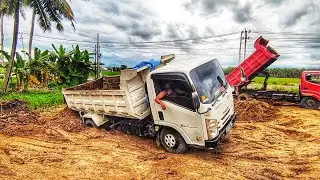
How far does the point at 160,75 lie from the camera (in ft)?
26.0

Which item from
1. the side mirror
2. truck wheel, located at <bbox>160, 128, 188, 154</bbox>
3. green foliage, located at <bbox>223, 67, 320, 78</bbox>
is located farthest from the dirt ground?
green foliage, located at <bbox>223, 67, 320, 78</bbox>

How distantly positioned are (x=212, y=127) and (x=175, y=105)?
1.03m

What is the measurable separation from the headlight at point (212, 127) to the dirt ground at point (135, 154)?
2.26 feet

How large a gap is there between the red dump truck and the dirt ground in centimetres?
444

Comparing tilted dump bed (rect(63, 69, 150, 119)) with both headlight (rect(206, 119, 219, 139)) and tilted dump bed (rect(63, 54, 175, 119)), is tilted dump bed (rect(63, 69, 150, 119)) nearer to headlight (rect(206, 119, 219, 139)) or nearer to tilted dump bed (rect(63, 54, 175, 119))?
tilted dump bed (rect(63, 54, 175, 119))

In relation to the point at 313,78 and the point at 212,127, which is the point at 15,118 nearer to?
the point at 212,127

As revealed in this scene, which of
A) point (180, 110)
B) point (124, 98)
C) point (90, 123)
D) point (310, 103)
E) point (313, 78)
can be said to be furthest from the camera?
point (310, 103)

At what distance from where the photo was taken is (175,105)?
25.6 feet

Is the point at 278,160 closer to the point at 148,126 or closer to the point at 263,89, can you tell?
the point at 148,126

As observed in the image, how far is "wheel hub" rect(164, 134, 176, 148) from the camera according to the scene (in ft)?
27.0

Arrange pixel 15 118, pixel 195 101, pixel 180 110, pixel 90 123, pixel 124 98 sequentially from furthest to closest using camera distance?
pixel 15 118 → pixel 90 123 → pixel 124 98 → pixel 180 110 → pixel 195 101

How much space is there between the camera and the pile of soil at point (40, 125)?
9.89m

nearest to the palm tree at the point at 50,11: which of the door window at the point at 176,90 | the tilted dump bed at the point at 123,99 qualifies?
the tilted dump bed at the point at 123,99

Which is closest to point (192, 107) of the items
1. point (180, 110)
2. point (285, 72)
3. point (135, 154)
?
point (180, 110)
